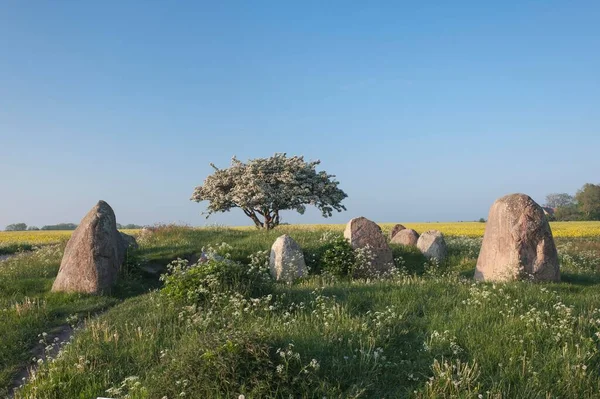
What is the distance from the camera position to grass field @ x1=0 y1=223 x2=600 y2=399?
20.7 feet

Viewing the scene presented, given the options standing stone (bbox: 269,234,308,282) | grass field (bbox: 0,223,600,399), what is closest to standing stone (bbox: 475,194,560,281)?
grass field (bbox: 0,223,600,399)

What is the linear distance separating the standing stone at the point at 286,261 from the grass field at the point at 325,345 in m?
4.78

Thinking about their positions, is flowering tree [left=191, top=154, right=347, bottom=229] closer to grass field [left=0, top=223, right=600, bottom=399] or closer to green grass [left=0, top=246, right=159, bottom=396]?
green grass [left=0, top=246, right=159, bottom=396]

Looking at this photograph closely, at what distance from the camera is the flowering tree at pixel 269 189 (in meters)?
35.8

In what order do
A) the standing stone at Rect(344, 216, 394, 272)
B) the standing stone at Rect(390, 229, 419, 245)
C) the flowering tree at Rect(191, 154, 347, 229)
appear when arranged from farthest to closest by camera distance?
the flowering tree at Rect(191, 154, 347, 229) < the standing stone at Rect(390, 229, 419, 245) < the standing stone at Rect(344, 216, 394, 272)

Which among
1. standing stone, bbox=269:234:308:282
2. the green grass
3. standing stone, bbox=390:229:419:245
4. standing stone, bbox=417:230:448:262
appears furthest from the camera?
standing stone, bbox=390:229:419:245

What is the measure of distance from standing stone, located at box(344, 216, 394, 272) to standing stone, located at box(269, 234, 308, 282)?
2.65 m

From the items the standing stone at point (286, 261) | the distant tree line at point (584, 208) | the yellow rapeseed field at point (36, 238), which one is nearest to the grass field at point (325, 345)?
the standing stone at point (286, 261)

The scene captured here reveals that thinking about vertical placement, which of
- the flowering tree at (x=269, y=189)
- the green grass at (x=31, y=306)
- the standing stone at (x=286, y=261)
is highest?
the flowering tree at (x=269, y=189)

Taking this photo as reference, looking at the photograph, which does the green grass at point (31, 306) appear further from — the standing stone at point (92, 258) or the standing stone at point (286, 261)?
the standing stone at point (286, 261)

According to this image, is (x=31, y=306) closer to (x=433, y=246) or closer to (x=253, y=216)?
(x=433, y=246)

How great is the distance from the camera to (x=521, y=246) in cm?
1525

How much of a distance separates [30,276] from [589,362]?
18.3 metres

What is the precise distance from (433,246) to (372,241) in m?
3.78
